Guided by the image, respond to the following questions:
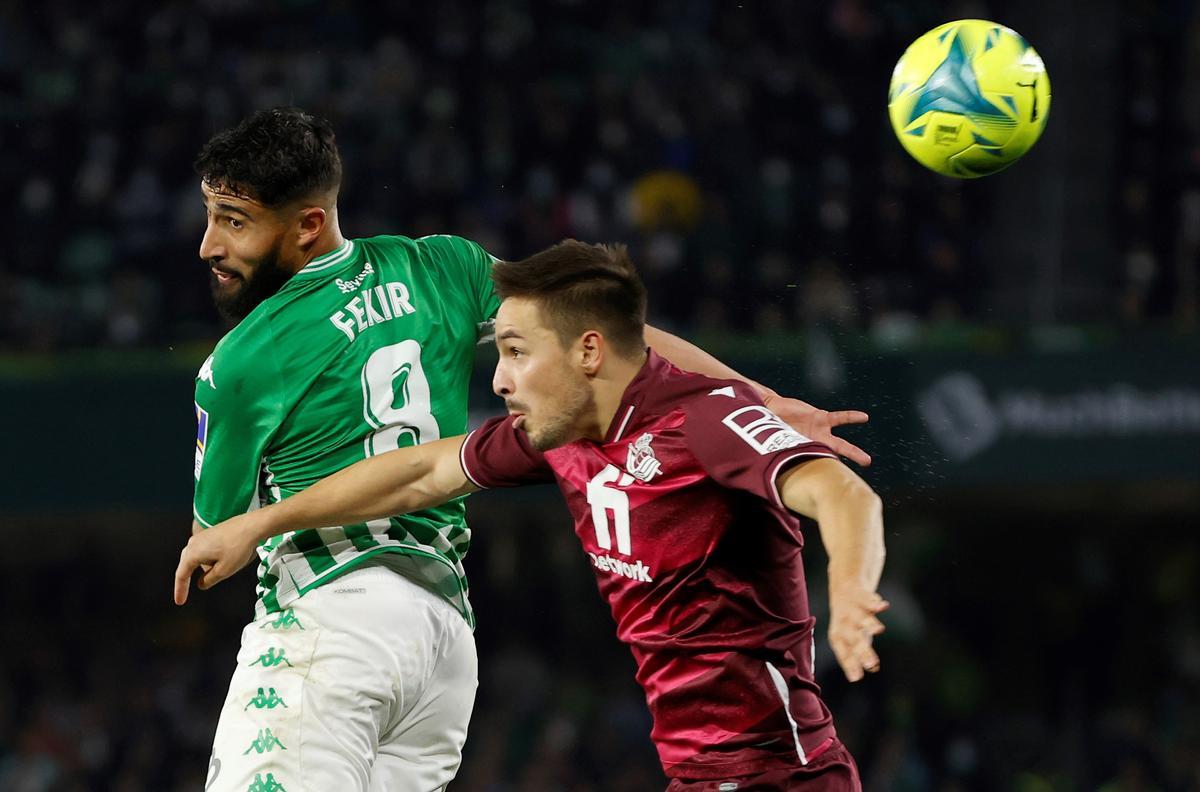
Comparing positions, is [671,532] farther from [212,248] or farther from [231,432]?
[212,248]

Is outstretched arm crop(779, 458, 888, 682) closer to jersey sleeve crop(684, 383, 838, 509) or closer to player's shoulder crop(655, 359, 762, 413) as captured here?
jersey sleeve crop(684, 383, 838, 509)

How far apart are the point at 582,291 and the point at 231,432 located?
Result: 1.15 m

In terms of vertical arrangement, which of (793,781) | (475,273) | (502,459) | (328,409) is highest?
(475,273)

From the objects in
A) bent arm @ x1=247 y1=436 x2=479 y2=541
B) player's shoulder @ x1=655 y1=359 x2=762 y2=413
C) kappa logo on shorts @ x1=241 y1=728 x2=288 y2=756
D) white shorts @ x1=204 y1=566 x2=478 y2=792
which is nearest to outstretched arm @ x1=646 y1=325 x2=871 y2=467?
player's shoulder @ x1=655 y1=359 x2=762 y2=413

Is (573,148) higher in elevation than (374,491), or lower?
higher

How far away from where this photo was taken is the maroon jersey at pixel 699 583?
392 cm

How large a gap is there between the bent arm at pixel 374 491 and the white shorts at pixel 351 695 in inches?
10.6

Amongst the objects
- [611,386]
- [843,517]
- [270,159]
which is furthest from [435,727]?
[843,517]

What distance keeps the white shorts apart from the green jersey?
0.09m

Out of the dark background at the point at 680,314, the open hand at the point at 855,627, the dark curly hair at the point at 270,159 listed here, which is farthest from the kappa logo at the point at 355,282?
the dark background at the point at 680,314

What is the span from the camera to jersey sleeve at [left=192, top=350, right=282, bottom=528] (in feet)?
14.8

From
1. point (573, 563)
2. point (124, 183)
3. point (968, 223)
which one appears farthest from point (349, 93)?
point (968, 223)

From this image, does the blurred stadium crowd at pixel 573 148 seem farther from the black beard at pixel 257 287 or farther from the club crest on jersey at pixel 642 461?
the club crest on jersey at pixel 642 461

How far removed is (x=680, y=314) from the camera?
12969mm
